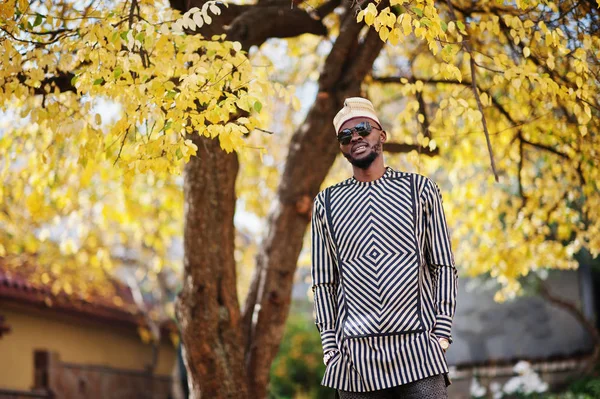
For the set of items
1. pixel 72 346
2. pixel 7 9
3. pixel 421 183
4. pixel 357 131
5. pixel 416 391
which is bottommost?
pixel 416 391

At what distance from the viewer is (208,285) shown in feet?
20.3

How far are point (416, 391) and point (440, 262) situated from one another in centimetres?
57

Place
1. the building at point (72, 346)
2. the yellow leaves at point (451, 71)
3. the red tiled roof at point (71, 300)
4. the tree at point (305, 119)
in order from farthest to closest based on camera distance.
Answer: the building at point (72, 346), the red tiled roof at point (71, 300), the tree at point (305, 119), the yellow leaves at point (451, 71)

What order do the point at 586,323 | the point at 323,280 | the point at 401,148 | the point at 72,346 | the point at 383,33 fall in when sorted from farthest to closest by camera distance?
the point at 586,323 < the point at 72,346 < the point at 401,148 < the point at 383,33 < the point at 323,280

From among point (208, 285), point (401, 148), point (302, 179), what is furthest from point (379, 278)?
point (401, 148)

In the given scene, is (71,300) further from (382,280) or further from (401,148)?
(382,280)

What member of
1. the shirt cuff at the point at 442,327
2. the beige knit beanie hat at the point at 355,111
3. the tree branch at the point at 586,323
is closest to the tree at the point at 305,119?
the beige knit beanie hat at the point at 355,111

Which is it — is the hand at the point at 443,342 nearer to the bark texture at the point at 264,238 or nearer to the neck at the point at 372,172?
the neck at the point at 372,172

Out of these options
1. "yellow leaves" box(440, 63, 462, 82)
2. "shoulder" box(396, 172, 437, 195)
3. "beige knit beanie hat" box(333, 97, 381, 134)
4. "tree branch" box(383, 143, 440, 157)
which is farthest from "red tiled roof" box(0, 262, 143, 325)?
"shoulder" box(396, 172, 437, 195)

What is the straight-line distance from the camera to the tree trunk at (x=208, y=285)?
6.17 m

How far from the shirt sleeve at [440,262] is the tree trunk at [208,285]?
8.28 ft

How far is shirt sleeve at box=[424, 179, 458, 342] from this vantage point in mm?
3723

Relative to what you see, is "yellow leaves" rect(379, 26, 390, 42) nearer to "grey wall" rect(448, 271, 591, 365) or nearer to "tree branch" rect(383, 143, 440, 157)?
"tree branch" rect(383, 143, 440, 157)

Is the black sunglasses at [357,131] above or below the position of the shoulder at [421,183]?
above
